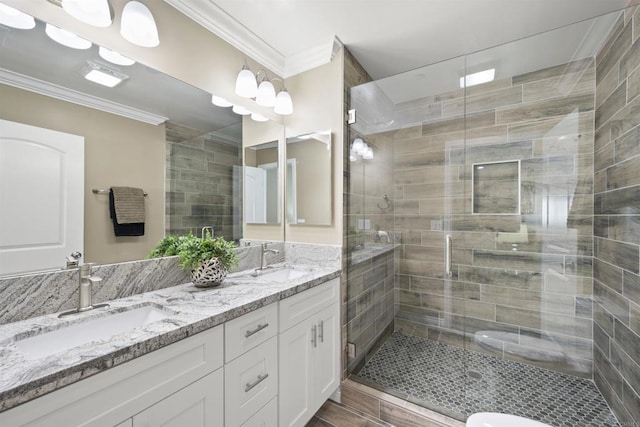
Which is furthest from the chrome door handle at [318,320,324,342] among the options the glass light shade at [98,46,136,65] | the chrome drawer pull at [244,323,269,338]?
the glass light shade at [98,46,136,65]

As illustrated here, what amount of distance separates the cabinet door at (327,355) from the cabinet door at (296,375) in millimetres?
62

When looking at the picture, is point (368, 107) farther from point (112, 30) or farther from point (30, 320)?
point (30, 320)

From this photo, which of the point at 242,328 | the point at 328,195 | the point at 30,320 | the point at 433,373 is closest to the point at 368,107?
the point at 328,195

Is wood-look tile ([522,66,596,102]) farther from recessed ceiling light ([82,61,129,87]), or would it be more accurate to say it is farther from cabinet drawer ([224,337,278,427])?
recessed ceiling light ([82,61,129,87])

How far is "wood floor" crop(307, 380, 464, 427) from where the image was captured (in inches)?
65.5

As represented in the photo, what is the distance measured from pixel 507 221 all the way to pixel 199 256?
7.43ft

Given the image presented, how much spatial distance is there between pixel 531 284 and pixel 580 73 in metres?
1.54

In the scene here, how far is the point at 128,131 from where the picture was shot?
135cm

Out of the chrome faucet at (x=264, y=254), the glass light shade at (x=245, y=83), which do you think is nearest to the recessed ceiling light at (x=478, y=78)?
the glass light shade at (x=245, y=83)

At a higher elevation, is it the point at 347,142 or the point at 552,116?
the point at 552,116

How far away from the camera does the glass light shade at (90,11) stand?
1.12 metres

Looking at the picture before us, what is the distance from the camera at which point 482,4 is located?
5.22 feet

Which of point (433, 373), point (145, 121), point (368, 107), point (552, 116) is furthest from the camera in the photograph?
point (368, 107)

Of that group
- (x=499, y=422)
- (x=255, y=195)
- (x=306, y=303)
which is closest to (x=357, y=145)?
(x=255, y=195)
